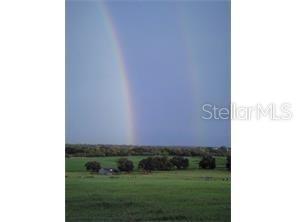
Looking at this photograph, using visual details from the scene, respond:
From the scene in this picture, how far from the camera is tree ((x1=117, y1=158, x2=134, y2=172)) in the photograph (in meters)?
5.22

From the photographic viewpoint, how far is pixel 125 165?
5.24 meters

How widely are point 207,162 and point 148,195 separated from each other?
704 mm

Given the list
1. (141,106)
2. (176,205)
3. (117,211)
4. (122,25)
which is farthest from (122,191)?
(122,25)

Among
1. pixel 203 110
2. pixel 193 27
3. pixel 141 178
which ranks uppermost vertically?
pixel 193 27

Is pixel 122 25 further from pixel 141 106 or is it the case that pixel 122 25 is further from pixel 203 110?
pixel 203 110

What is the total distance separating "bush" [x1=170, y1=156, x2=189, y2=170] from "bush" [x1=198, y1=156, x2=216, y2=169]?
0.15 meters

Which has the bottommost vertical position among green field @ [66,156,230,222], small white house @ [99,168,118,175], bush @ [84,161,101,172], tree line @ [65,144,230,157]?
green field @ [66,156,230,222]

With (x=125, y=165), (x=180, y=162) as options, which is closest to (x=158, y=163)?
(x=180, y=162)

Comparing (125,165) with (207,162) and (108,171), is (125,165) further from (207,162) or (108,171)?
(207,162)

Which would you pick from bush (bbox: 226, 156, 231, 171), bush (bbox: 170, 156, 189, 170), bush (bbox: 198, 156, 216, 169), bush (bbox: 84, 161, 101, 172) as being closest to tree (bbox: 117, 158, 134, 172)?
bush (bbox: 84, 161, 101, 172)

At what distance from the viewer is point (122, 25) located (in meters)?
5.20

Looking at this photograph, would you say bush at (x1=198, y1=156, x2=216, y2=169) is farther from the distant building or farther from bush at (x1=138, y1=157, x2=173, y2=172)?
the distant building
